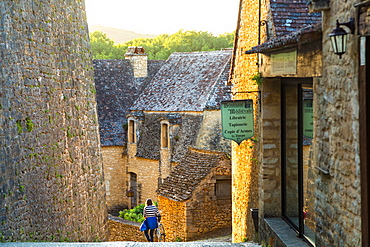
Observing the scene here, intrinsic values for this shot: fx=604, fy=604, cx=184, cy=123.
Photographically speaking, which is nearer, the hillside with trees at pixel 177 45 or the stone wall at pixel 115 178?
the stone wall at pixel 115 178

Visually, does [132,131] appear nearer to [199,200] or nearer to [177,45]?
[199,200]

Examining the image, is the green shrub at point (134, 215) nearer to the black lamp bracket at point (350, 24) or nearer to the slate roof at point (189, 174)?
the slate roof at point (189, 174)

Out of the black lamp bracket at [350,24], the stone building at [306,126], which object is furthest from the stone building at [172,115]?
the black lamp bracket at [350,24]

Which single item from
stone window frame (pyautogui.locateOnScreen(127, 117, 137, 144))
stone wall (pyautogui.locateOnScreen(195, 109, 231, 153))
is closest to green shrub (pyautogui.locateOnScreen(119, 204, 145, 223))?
stone wall (pyautogui.locateOnScreen(195, 109, 231, 153))

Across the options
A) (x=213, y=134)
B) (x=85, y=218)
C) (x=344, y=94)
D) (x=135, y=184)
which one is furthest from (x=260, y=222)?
(x=135, y=184)

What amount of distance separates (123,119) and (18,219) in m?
24.7

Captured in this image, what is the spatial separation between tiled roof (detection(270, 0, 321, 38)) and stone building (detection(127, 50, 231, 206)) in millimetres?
14491

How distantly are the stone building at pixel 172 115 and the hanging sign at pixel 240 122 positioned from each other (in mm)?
13550

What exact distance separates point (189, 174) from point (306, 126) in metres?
13.9

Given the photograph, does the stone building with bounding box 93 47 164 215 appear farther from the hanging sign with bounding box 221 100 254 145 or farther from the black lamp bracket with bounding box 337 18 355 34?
the black lamp bracket with bounding box 337 18 355 34

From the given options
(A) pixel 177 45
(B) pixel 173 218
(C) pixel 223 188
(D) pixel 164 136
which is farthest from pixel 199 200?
(A) pixel 177 45

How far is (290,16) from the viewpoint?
10797 millimetres

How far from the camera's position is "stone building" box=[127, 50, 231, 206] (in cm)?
2750

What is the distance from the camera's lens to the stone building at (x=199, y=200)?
70.0ft
